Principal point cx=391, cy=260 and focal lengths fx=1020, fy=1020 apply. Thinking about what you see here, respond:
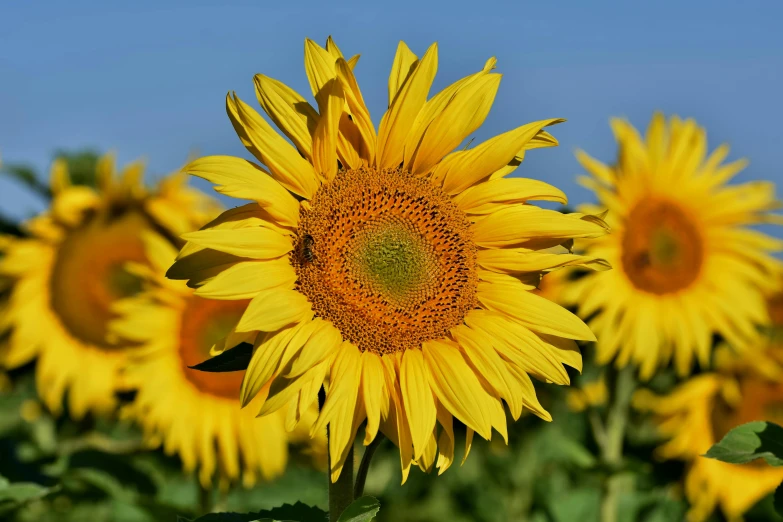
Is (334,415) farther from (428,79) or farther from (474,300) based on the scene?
(428,79)

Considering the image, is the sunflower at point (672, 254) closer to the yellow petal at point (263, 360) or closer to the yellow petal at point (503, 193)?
the yellow petal at point (503, 193)

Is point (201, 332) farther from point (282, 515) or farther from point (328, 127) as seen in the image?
point (328, 127)

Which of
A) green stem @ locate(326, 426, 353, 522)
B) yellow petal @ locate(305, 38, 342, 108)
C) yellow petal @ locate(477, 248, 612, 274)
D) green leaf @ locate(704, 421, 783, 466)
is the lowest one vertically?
green stem @ locate(326, 426, 353, 522)

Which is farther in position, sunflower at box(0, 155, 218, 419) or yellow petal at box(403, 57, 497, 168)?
sunflower at box(0, 155, 218, 419)

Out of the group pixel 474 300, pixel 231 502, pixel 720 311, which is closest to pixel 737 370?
pixel 720 311

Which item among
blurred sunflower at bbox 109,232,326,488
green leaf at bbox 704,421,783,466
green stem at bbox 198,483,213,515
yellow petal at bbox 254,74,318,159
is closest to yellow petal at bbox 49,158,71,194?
blurred sunflower at bbox 109,232,326,488

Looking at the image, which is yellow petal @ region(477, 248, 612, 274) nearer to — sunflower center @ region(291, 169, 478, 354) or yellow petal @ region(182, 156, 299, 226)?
sunflower center @ region(291, 169, 478, 354)

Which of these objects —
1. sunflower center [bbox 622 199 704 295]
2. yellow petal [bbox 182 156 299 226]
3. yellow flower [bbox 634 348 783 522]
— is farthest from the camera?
yellow flower [bbox 634 348 783 522]
